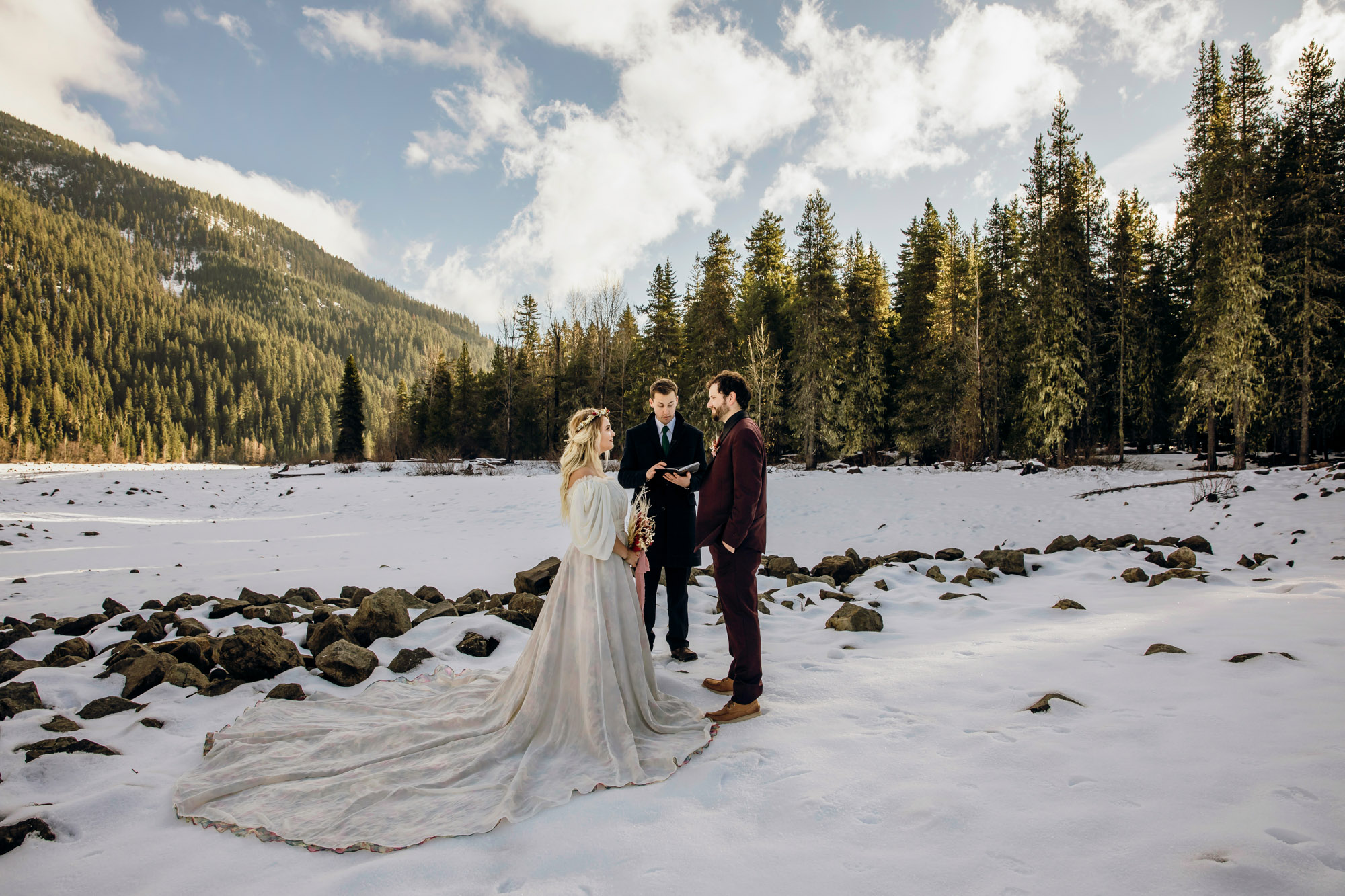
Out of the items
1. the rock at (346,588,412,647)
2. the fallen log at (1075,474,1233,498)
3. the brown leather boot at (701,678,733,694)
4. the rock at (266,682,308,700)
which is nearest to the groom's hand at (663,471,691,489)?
the brown leather boot at (701,678,733,694)

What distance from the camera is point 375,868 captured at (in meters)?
2.55

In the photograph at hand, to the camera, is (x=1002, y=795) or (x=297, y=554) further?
(x=297, y=554)

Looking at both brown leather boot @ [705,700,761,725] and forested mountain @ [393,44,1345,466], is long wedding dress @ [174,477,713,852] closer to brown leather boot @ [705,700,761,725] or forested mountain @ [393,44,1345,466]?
brown leather boot @ [705,700,761,725]

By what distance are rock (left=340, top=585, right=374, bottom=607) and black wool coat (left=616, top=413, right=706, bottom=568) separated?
187 inches

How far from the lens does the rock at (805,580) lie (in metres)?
8.38

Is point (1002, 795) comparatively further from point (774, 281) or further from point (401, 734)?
point (774, 281)

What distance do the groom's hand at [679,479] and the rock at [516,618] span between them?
2724 mm

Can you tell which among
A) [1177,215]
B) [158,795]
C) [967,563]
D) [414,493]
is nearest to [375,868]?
[158,795]

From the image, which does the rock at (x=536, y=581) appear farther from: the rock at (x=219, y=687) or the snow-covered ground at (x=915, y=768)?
the rock at (x=219, y=687)

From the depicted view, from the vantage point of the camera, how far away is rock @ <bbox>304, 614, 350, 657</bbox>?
566 cm

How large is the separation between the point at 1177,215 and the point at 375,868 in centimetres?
3571

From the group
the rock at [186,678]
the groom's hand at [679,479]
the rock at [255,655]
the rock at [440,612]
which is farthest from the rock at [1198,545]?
the rock at [186,678]

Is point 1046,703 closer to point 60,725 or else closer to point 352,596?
point 60,725

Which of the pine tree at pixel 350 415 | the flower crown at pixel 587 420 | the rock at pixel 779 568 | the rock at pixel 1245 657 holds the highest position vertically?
the pine tree at pixel 350 415
